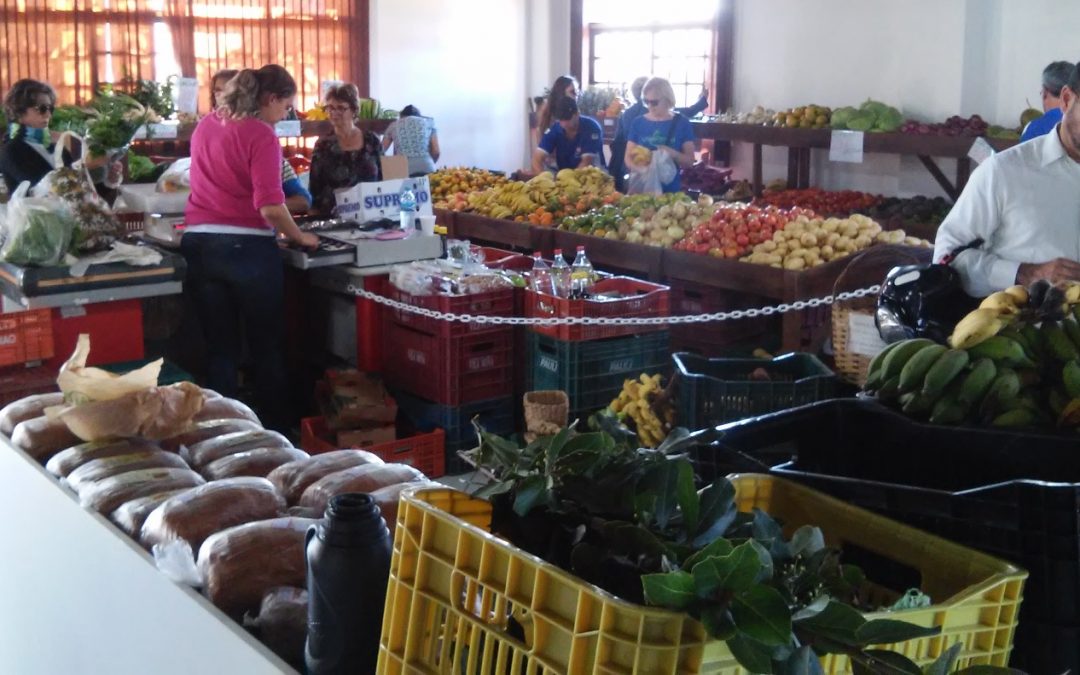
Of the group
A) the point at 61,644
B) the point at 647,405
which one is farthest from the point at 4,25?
the point at 61,644

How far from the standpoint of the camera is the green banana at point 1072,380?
5.52 ft

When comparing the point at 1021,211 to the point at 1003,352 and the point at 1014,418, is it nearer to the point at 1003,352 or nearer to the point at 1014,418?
the point at 1003,352

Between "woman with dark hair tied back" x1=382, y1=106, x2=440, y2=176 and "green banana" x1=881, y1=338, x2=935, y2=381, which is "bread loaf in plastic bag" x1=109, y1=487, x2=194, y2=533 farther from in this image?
"woman with dark hair tied back" x1=382, y1=106, x2=440, y2=176

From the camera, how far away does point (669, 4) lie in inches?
453

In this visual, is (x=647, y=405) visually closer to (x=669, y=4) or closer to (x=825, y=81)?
(x=825, y=81)

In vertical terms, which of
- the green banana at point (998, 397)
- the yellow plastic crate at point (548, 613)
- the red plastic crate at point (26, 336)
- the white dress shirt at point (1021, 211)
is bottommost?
the red plastic crate at point (26, 336)

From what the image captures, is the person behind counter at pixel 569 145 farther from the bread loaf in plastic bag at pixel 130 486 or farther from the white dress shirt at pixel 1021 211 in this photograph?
the bread loaf in plastic bag at pixel 130 486

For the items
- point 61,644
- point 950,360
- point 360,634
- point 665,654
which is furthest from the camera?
point 61,644

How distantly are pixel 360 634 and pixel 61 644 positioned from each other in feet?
3.38

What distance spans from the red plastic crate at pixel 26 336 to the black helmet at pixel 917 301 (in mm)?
3186

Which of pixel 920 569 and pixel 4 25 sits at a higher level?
pixel 4 25

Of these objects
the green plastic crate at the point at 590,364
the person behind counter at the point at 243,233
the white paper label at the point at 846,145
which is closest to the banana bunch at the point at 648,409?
the green plastic crate at the point at 590,364

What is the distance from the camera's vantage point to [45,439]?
2430 millimetres

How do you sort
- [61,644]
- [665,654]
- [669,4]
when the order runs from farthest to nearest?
[669,4] → [61,644] → [665,654]
